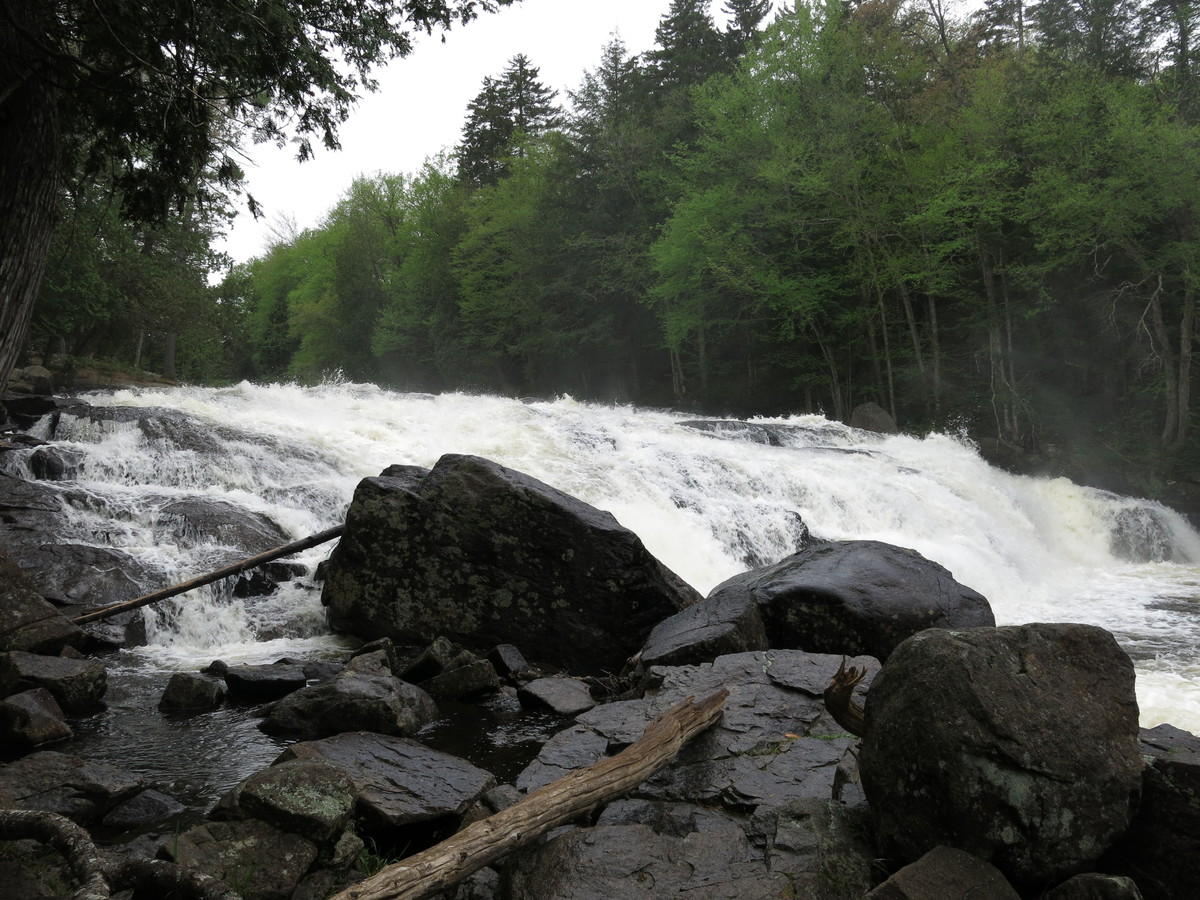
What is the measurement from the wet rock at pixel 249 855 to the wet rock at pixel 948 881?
7.40ft

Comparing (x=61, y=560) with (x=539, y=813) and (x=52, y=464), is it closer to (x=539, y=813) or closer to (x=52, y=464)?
(x=52, y=464)

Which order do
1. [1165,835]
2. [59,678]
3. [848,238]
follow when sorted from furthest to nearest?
1. [848,238]
2. [59,678]
3. [1165,835]

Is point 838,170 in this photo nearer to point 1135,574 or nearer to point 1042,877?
point 1135,574

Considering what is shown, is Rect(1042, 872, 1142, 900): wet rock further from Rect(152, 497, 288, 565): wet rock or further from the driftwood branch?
Rect(152, 497, 288, 565): wet rock

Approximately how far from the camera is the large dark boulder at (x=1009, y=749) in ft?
7.80

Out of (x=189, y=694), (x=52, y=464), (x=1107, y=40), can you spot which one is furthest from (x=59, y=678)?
(x=1107, y=40)

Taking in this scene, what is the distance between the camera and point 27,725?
15.5 feet

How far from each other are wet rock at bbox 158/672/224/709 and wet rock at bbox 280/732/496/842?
1733mm

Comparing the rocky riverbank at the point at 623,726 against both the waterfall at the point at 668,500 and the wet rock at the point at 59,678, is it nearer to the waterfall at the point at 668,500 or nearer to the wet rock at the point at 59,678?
the wet rock at the point at 59,678

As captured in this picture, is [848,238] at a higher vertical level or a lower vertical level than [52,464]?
higher

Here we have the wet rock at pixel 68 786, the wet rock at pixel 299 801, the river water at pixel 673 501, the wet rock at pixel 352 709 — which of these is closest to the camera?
the wet rock at pixel 299 801

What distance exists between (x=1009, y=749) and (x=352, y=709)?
12.6 feet

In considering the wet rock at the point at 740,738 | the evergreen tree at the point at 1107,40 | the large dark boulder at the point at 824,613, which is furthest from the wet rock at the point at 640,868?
the evergreen tree at the point at 1107,40

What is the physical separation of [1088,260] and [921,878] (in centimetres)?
2413
